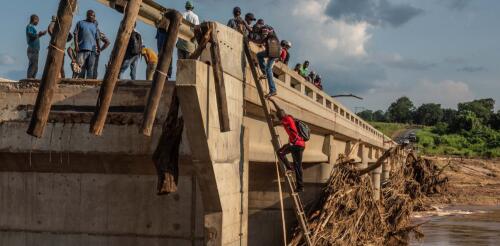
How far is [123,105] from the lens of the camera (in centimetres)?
932

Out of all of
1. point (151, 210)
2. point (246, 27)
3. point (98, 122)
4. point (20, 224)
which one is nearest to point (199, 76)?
point (98, 122)

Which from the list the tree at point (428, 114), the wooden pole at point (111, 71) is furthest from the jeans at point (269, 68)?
the tree at point (428, 114)

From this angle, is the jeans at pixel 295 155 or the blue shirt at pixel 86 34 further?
the blue shirt at pixel 86 34

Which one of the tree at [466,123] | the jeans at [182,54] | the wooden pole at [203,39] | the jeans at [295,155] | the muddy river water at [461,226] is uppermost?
the tree at [466,123]

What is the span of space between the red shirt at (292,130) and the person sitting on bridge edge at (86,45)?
3783 mm

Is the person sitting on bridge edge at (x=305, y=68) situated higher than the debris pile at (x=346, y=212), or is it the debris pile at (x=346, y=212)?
the person sitting on bridge edge at (x=305, y=68)

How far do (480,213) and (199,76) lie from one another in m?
27.6

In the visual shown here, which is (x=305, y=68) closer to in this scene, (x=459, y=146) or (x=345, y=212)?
(x=345, y=212)

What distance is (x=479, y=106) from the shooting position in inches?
4523

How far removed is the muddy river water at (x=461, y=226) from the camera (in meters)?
20.8

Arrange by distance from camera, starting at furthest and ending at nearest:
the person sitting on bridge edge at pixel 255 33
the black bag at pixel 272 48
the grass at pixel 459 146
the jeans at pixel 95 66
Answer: the grass at pixel 459 146, the person sitting on bridge edge at pixel 255 33, the jeans at pixel 95 66, the black bag at pixel 272 48

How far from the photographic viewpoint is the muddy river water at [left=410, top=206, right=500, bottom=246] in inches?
818

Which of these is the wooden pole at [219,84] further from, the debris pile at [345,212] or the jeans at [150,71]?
the debris pile at [345,212]

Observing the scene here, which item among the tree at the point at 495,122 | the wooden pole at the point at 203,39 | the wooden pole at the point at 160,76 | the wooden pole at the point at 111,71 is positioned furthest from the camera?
the tree at the point at 495,122
